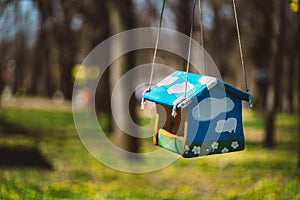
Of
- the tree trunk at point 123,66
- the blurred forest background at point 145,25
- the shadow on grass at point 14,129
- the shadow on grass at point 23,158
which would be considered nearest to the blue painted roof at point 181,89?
the blurred forest background at point 145,25

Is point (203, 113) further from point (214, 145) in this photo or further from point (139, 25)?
point (139, 25)

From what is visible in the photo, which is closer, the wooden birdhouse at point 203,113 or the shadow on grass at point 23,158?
the wooden birdhouse at point 203,113

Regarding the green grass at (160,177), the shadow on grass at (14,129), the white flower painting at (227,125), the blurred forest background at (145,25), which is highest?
the blurred forest background at (145,25)

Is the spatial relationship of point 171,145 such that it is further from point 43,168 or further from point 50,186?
point 43,168

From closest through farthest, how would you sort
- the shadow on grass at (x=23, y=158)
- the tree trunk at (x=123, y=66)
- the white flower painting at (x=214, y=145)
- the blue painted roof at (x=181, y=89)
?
the blue painted roof at (x=181, y=89)
the white flower painting at (x=214, y=145)
the shadow on grass at (x=23, y=158)
the tree trunk at (x=123, y=66)

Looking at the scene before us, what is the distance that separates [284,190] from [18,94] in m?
30.7

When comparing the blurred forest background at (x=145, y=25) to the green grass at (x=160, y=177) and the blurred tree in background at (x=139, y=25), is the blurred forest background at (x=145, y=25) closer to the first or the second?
the blurred tree in background at (x=139, y=25)

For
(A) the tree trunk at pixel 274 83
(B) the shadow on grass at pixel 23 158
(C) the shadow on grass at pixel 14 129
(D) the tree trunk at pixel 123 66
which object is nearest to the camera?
(B) the shadow on grass at pixel 23 158

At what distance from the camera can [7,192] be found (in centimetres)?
600

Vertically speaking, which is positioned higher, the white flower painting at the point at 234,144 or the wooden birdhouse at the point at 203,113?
the wooden birdhouse at the point at 203,113

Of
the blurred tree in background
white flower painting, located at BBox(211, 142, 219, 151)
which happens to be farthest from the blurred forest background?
white flower painting, located at BBox(211, 142, 219, 151)

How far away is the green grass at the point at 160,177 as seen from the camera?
22.8 ft

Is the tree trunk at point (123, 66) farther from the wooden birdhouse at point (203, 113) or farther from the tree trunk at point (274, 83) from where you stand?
the wooden birdhouse at point (203, 113)

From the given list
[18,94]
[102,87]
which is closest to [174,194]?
[102,87]
